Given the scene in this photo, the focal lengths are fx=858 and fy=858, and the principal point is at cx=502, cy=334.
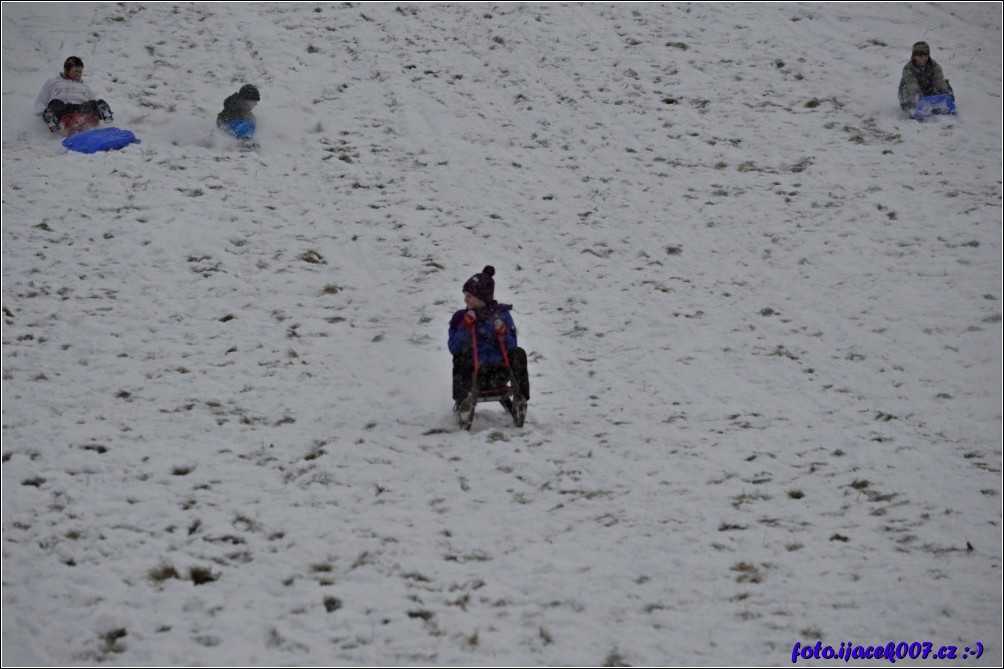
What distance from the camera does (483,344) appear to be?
7648 mm

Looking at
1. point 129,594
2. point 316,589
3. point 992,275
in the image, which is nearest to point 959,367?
point 992,275

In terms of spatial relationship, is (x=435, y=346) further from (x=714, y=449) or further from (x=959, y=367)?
(x=959, y=367)

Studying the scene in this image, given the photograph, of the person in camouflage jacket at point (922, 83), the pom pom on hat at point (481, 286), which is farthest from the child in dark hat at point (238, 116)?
the person in camouflage jacket at point (922, 83)

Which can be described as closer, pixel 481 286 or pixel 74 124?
pixel 481 286

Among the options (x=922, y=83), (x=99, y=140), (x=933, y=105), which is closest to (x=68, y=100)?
(x=99, y=140)

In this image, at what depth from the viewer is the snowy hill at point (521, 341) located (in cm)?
523

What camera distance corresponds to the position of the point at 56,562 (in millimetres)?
5383

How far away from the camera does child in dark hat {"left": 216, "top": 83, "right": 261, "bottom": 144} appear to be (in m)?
12.9

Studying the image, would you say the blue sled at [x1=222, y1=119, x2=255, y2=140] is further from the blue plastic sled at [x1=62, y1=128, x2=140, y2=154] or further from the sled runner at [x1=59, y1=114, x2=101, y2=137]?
the sled runner at [x1=59, y1=114, x2=101, y2=137]

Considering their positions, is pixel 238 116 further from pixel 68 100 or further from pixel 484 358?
pixel 484 358

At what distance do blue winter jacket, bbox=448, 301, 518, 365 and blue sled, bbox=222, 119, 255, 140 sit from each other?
22.8 feet

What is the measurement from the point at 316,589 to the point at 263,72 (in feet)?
39.8

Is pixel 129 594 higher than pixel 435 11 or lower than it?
lower

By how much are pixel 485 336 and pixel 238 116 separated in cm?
737
